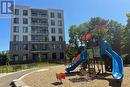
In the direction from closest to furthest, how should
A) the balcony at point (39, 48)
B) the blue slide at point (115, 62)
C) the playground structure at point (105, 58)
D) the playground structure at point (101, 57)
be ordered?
the blue slide at point (115, 62) < the playground structure at point (105, 58) < the playground structure at point (101, 57) < the balcony at point (39, 48)

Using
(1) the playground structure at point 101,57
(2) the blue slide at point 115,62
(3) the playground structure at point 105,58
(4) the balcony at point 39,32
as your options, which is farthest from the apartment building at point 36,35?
(2) the blue slide at point 115,62

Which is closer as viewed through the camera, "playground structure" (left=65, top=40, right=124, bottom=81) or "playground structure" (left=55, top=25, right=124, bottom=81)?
"playground structure" (left=65, top=40, right=124, bottom=81)

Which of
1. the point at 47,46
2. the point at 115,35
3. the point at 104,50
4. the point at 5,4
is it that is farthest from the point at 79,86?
the point at 47,46

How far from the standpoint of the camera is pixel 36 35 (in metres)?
75.6

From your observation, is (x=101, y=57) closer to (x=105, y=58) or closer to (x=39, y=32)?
(x=105, y=58)

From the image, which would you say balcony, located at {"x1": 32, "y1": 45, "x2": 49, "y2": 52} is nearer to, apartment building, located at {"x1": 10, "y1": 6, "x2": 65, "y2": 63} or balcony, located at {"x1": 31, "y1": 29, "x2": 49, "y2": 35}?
apartment building, located at {"x1": 10, "y1": 6, "x2": 65, "y2": 63}

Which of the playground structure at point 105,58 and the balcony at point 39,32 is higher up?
the balcony at point 39,32

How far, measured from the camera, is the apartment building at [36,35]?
7238cm

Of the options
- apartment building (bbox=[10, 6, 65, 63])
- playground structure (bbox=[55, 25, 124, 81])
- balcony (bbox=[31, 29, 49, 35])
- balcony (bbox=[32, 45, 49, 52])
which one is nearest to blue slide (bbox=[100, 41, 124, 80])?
playground structure (bbox=[55, 25, 124, 81])

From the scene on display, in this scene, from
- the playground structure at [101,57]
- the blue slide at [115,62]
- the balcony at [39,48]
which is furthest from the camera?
the balcony at [39,48]

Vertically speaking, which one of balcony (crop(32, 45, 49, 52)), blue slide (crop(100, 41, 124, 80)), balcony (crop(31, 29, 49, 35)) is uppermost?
balcony (crop(31, 29, 49, 35))

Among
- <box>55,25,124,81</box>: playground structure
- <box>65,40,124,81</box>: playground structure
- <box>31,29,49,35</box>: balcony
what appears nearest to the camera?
<box>65,40,124,81</box>: playground structure

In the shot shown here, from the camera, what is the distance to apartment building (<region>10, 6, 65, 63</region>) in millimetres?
72375

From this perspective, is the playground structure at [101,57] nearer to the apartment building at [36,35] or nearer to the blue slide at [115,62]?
the blue slide at [115,62]
